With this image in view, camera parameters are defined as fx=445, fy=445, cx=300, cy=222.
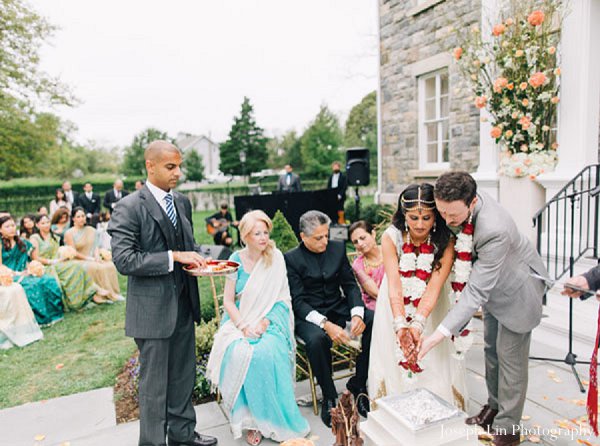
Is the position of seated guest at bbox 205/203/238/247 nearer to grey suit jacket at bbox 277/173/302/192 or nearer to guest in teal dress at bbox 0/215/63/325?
grey suit jacket at bbox 277/173/302/192

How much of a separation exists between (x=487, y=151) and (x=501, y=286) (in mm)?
5183

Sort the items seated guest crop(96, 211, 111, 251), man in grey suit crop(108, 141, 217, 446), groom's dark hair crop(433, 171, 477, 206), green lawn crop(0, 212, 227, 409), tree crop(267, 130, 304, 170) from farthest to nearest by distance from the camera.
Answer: tree crop(267, 130, 304, 170) → seated guest crop(96, 211, 111, 251) → green lawn crop(0, 212, 227, 409) → man in grey suit crop(108, 141, 217, 446) → groom's dark hair crop(433, 171, 477, 206)

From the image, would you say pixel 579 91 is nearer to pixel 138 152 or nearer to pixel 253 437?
pixel 253 437

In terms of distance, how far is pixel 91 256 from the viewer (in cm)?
809

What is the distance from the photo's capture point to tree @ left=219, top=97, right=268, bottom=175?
40625 millimetres

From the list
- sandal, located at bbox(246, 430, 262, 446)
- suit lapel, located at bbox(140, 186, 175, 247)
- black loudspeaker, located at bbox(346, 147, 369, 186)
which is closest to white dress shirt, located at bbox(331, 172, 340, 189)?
black loudspeaker, located at bbox(346, 147, 369, 186)

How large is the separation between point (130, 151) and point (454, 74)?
44679mm

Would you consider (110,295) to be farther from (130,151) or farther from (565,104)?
(130,151)

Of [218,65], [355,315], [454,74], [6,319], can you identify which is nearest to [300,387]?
[355,315]

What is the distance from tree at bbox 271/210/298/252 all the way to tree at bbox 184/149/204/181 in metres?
41.2

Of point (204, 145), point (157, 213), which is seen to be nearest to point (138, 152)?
point (204, 145)

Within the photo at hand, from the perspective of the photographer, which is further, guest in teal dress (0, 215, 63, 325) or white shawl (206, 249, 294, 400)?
guest in teal dress (0, 215, 63, 325)

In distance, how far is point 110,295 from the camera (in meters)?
7.89

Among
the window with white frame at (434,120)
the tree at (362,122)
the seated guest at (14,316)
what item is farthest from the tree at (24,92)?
the tree at (362,122)
